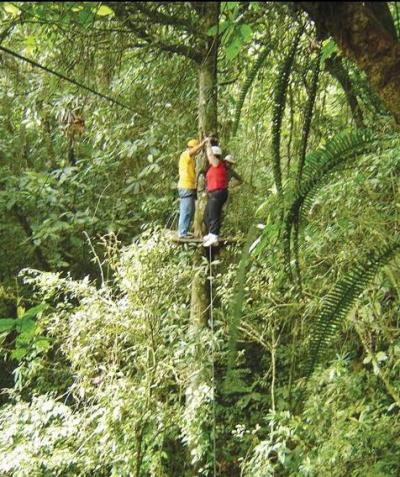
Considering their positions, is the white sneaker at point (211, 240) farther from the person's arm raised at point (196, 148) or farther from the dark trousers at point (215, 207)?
the person's arm raised at point (196, 148)

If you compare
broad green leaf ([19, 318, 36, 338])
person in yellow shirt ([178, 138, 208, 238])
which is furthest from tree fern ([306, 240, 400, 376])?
person in yellow shirt ([178, 138, 208, 238])

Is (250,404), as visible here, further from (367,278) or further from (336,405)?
(367,278)

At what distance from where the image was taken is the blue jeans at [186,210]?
3.93 m

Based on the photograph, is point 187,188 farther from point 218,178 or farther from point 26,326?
point 26,326

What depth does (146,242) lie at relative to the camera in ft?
Result: 12.2

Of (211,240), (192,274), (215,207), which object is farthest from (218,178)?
(192,274)

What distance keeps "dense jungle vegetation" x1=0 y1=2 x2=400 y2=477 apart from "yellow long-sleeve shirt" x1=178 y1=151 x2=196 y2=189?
138 mm

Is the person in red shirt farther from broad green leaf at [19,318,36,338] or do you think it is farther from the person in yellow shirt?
broad green leaf at [19,318,36,338]

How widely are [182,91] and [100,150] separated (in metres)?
1.34

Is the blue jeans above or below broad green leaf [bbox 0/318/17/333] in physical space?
above

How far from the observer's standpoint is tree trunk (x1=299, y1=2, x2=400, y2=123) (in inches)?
24.5

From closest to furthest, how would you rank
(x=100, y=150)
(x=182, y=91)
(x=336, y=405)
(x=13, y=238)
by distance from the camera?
(x=336, y=405) → (x=182, y=91) → (x=100, y=150) → (x=13, y=238)

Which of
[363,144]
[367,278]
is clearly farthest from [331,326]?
[363,144]

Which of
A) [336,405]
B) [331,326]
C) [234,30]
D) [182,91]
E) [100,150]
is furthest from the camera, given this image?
[100,150]
